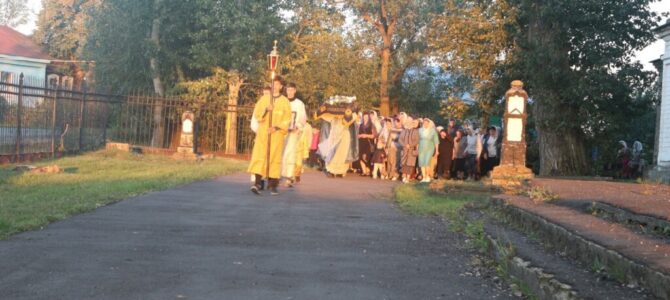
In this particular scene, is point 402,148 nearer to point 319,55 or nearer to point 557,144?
point 557,144

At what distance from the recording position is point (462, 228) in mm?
10508

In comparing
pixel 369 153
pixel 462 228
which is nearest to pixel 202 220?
pixel 462 228

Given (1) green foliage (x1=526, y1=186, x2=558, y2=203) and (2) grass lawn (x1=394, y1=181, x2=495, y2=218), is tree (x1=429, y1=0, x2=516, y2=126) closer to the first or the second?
(2) grass lawn (x1=394, y1=181, x2=495, y2=218)

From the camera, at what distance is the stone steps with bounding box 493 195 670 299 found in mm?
5508

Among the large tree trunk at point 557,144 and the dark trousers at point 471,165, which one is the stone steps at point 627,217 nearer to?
the dark trousers at point 471,165

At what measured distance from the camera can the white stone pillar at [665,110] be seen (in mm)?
24406

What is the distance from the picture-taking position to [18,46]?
182ft

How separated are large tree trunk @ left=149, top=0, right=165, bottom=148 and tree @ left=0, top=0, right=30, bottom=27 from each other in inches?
2145

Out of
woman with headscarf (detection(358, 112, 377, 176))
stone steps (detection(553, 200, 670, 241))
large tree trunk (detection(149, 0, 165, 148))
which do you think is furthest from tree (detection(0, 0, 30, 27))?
stone steps (detection(553, 200, 670, 241))

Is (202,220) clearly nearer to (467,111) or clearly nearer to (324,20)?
(467,111)

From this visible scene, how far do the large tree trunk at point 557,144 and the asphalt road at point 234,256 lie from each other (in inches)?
509

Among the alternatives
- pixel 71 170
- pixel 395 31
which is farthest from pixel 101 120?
pixel 395 31

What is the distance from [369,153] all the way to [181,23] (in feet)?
44.1

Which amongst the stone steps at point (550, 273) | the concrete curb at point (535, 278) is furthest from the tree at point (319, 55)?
the concrete curb at point (535, 278)
